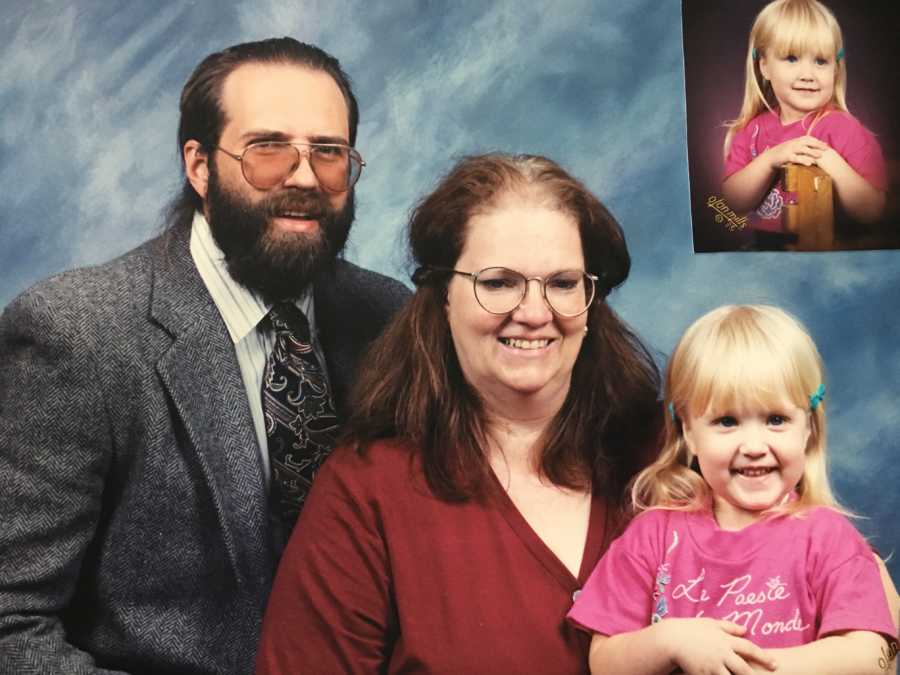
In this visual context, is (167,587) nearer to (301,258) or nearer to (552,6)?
(301,258)

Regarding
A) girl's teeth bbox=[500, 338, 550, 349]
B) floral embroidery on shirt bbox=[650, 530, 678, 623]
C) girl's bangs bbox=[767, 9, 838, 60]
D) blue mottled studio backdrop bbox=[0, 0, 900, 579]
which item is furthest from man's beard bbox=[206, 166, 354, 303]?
girl's bangs bbox=[767, 9, 838, 60]

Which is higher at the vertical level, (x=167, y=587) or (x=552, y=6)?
(x=552, y=6)

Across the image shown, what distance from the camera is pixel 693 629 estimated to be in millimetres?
2047

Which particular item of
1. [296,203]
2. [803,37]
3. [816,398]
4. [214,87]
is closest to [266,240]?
[296,203]

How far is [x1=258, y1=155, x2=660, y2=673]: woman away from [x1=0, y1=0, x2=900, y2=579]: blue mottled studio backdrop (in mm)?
627

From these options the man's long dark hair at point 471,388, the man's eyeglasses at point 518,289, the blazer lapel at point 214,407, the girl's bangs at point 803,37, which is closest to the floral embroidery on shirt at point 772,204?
the girl's bangs at point 803,37

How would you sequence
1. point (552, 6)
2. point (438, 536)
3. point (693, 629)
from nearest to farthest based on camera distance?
point (693, 629) → point (438, 536) → point (552, 6)

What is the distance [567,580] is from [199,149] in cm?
135

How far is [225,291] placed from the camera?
2773 mm

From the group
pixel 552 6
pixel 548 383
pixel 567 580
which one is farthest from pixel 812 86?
pixel 567 580

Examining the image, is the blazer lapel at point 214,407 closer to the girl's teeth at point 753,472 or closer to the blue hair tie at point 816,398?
the girl's teeth at point 753,472

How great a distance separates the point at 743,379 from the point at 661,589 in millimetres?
410

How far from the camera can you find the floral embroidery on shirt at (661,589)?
216 cm

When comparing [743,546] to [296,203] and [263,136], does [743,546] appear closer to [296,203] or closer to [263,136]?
[296,203]
